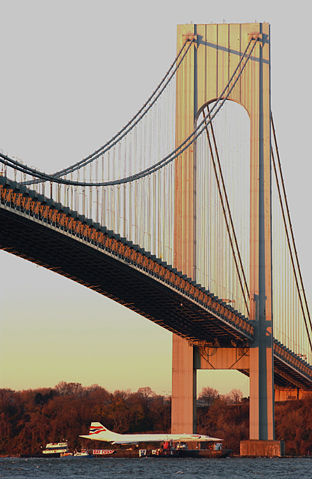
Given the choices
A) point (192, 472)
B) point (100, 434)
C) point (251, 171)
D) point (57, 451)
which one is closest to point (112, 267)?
point (192, 472)

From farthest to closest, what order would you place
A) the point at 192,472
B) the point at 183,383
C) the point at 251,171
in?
the point at 183,383 → the point at 251,171 → the point at 192,472

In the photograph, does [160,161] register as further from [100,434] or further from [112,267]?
[100,434]

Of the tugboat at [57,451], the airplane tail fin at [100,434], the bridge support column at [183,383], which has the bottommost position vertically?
the tugboat at [57,451]

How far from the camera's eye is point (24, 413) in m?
103

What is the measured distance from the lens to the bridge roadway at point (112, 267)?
38500 millimetres

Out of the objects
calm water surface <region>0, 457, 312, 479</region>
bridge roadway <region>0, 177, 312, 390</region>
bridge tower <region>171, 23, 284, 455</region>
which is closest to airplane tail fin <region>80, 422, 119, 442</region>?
bridge tower <region>171, 23, 284, 455</region>

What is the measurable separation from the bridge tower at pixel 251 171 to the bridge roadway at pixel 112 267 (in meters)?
1.18

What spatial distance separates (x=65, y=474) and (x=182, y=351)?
49.6ft

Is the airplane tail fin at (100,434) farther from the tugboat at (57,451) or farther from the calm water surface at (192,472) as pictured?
the calm water surface at (192,472)

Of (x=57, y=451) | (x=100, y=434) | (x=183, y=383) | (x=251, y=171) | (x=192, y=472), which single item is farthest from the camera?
(x=100, y=434)

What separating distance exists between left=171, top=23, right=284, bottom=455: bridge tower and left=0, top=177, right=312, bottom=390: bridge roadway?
1180 millimetres

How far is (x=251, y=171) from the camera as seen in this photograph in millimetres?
61500

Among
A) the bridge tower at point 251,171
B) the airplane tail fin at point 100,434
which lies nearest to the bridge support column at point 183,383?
the bridge tower at point 251,171

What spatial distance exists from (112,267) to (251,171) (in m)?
17.6
